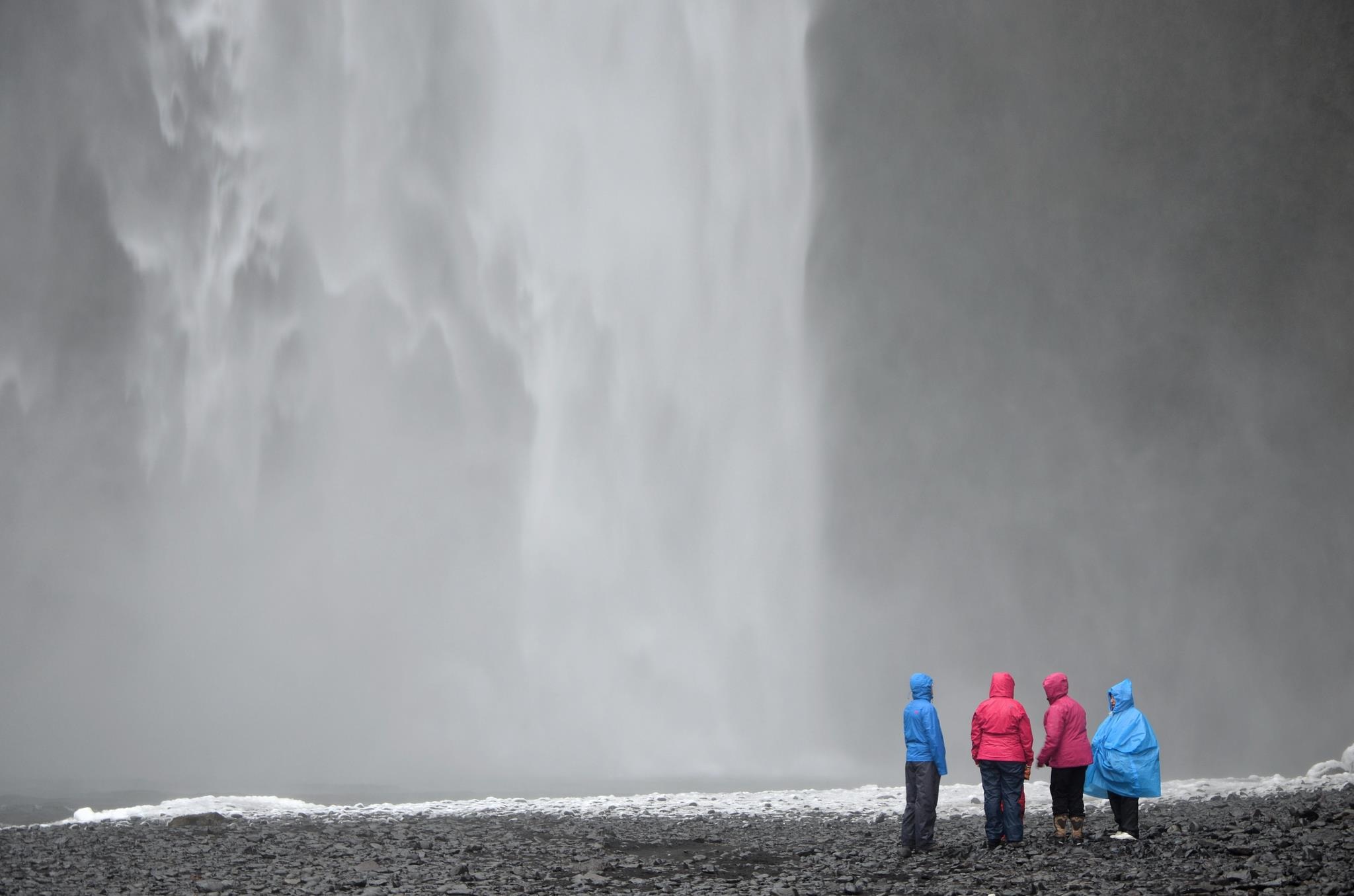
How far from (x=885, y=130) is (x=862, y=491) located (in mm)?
21605

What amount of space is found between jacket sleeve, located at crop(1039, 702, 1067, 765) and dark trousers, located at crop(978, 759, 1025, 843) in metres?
0.30

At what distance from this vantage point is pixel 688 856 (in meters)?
12.7

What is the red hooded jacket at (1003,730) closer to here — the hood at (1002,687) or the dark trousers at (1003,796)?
the hood at (1002,687)

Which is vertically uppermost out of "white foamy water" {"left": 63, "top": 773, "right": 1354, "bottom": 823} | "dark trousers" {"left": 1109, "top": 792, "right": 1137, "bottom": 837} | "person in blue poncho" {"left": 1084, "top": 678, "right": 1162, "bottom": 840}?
"person in blue poncho" {"left": 1084, "top": 678, "right": 1162, "bottom": 840}

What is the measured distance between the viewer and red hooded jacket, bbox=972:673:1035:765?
10938mm

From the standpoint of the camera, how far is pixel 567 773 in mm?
34000

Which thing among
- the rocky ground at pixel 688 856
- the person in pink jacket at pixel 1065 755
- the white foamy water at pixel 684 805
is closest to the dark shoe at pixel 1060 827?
the person in pink jacket at pixel 1065 755

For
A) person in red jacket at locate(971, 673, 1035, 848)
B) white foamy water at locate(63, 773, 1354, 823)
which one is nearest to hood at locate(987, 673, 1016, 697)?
person in red jacket at locate(971, 673, 1035, 848)

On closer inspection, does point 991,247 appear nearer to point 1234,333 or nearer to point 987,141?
point 987,141

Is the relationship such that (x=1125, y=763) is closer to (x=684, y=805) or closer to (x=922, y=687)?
(x=922, y=687)

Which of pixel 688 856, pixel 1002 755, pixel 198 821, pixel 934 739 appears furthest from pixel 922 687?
pixel 198 821

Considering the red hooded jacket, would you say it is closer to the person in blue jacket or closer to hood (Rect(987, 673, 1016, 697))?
hood (Rect(987, 673, 1016, 697))

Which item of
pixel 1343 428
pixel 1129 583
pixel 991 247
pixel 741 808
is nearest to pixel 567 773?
pixel 741 808

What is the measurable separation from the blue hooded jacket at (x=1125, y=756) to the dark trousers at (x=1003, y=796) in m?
0.80
